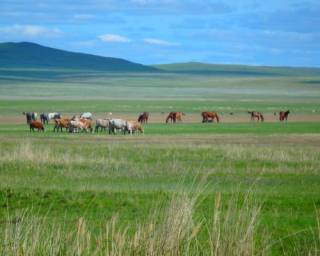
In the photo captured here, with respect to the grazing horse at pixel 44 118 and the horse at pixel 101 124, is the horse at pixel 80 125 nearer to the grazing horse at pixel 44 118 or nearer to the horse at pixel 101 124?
the horse at pixel 101 124

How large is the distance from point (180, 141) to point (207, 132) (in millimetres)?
7451

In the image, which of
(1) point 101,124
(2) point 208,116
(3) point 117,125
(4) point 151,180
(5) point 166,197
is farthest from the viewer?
(2) point 208,116

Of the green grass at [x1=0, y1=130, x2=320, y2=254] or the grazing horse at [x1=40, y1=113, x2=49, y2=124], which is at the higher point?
the green grass at [x1=0, y1=130, x2=320, y2=254]

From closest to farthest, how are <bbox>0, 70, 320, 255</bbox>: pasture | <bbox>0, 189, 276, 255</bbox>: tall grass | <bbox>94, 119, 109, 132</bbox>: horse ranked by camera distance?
<bbox>0, 189, 276, 255</bbox>: tall grass → <bbox>0, 70, 320, 255</bbox>: pasture → <bbox>94, 119, 109, 132</bbox>: horse

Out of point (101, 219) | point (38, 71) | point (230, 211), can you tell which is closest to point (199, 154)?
point (101, 219)

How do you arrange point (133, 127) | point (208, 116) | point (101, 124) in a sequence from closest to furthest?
point (133, 127) < point (101, 124) < point (208, 116)

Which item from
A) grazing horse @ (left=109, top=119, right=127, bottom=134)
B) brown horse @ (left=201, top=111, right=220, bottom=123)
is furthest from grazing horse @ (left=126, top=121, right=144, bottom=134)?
brown horse @ (left=201, top=111, right=220, bottom=123)

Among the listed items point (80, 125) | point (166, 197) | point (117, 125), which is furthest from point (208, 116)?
point (166, 197)

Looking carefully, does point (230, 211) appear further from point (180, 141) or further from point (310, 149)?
point (180, 141)

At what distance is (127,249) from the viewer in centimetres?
790

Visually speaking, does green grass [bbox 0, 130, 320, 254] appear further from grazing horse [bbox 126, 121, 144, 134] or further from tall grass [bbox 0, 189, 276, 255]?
grazing horse [bbox 126, 121, 144, 134]

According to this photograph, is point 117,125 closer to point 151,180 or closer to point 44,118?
point 44,118

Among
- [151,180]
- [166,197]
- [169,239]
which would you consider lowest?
[151,180]

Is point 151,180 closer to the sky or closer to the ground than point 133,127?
closer to the sky
